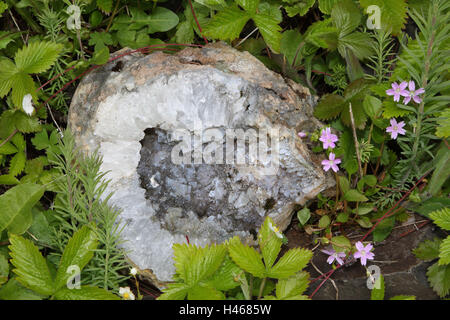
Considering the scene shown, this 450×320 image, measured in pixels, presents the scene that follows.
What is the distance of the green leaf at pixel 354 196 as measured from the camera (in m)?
2.42

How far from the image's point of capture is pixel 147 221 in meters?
2.37

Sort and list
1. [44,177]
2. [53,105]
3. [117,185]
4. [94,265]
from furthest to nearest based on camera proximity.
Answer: [53,105]
[44,177]
[117,185]
[94,265]

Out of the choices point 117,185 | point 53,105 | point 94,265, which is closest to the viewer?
point 94,265

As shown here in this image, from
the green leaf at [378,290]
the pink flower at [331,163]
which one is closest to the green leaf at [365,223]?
the pink flower at [331,163]

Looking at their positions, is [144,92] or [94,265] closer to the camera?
[94,265]

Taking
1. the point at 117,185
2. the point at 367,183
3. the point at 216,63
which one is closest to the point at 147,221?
the point at 117,185

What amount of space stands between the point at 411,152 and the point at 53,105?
2.47 metres

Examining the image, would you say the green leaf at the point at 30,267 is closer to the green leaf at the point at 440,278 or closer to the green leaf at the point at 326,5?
the green leaf at the point at 440,278

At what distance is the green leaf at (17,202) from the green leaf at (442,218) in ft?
7.12

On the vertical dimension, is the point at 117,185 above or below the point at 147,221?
above

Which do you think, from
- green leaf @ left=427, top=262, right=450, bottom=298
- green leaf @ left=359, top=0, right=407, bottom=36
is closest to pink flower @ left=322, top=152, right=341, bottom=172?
green leaf @ left=427, top=262, right=450, bottom=298

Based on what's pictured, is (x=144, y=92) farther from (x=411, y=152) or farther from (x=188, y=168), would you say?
(x=411, y=152)

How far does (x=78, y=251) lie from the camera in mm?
2068

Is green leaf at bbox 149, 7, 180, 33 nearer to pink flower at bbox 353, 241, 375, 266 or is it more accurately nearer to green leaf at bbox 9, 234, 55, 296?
green leaf at bbox 9, 234, 55, 296
